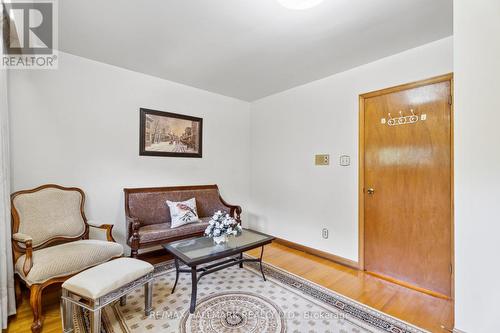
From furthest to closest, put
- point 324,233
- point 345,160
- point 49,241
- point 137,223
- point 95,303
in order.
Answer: point 324,233 → point 345,160 → point 137,223 → point 49,241 → point 95,303

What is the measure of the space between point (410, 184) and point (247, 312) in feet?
6.85

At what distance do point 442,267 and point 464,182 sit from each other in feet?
3.80

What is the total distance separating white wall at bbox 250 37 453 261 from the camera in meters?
2.58

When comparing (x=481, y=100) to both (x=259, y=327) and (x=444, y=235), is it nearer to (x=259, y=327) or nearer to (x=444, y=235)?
(x=444, y=235)

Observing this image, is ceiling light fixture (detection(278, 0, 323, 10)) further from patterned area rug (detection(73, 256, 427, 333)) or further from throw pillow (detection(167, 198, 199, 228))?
throw pillow (detection(167, 198, 199, 228))

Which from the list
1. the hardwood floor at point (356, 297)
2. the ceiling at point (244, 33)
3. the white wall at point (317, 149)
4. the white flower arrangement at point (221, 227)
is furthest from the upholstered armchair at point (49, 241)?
the white wall at point (317, 149)

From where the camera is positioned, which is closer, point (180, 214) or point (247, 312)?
point (247, 312)

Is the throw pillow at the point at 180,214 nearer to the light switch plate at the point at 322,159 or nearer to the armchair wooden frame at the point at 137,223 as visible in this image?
the armchair wooden frame at the point at 137,223

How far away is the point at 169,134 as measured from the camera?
11.2 feet

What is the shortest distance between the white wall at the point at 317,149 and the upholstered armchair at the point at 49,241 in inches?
94.8

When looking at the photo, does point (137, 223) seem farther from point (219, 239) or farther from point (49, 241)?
point (219, 239)

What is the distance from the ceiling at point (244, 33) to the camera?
1823 millimetres

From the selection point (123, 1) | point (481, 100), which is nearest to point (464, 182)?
point (481, 100)

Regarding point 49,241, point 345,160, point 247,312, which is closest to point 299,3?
point 345,160
